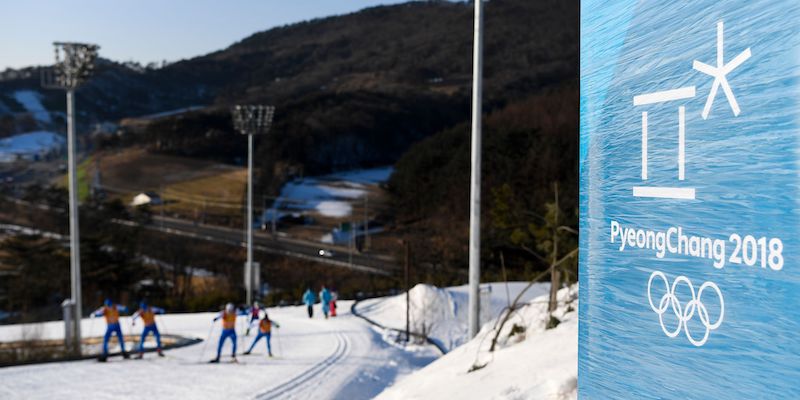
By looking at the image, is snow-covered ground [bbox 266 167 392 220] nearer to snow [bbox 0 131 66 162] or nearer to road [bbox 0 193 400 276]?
road [bbox 0 193 400 276]

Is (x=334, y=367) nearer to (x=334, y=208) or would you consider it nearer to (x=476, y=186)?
(x=476, y=186)

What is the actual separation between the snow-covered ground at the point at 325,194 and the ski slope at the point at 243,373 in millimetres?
69213

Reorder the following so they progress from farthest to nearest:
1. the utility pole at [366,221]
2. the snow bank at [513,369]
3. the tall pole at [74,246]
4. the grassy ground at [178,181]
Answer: the grassy ground at [178,181] → the utility pole at [366,221] → the tall pole at [74,246] → the snow bank at [513,369]

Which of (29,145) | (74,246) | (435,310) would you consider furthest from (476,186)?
(29,145)

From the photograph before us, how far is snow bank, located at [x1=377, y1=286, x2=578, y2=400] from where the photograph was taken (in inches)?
239

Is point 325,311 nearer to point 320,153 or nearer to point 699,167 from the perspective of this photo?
point 699,167

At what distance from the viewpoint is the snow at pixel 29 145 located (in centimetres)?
10844

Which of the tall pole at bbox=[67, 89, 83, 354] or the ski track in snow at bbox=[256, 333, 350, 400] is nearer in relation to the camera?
the ski track in snow at bbox=[256, 333, 350, 400]

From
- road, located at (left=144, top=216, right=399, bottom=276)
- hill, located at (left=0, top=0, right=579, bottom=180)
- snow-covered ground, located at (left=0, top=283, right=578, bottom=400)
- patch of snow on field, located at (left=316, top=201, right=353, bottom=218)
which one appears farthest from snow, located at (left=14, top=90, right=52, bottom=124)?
snow-covered ground, located at (left=0, top=283, right=578, bottom=400)

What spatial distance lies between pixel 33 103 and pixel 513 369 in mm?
147139

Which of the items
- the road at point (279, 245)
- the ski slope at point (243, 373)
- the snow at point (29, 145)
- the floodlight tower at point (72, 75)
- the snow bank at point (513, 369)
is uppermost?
the snow at point (29, 145)

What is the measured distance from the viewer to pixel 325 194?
95062 mm

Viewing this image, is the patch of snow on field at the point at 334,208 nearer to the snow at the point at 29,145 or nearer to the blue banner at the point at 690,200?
the snow at the point at 29,145

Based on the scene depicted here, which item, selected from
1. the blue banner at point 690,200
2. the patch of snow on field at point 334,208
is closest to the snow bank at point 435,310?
the blue banner at point 690,200
